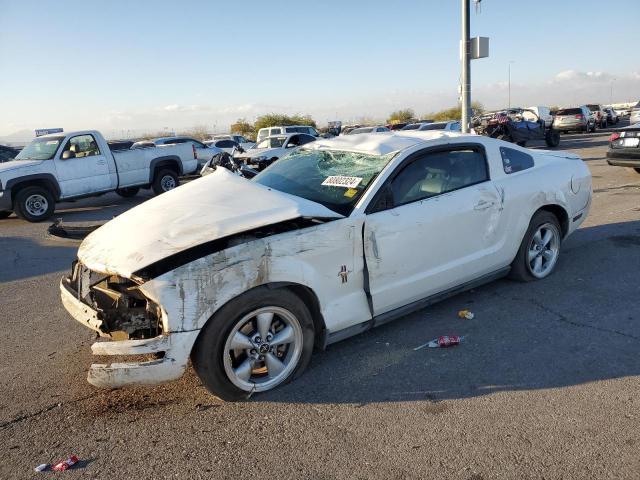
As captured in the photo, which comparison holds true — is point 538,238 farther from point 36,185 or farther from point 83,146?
point 83,146

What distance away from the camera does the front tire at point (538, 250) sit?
4.86 meters

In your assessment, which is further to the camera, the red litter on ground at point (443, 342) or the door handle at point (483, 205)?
the door handle at point (483, 205)

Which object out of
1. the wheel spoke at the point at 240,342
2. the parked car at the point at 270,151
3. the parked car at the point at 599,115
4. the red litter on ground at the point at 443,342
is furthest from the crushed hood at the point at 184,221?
the parked car at the point at 599,115

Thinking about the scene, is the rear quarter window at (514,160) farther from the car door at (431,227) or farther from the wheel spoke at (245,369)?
the wheel spoke at (245,369)

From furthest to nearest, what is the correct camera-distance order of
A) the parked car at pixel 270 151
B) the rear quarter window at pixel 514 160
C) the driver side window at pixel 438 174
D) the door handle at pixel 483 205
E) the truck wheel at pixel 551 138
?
the truck wheel at pixel 551 138, the parked car at pixel 270 151, the rear quarter window at pixel 514 160, the door handle at pixel 483 205, the driver side window at pixel 438 174

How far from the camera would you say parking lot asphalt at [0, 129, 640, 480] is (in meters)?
2.64

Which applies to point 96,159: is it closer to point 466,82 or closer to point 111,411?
point 466,82

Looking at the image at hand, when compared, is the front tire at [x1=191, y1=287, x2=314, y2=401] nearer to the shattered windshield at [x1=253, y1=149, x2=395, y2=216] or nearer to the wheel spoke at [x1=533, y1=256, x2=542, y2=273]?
the shattered windshield at [x1=253, y1=149, x2=395, y2=216]

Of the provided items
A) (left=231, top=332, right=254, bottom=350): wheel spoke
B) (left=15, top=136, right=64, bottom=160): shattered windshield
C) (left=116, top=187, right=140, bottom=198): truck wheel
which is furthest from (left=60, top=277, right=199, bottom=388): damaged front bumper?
(left=116, top=187, right=140, bottom=198): truck wheel

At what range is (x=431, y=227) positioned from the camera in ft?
13.0

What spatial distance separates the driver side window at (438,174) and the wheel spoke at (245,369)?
1.59m

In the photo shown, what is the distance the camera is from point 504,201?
4.54 metres

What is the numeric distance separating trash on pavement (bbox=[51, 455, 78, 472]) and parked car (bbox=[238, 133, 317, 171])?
38.7ft

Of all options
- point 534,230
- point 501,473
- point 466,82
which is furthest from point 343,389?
point 466,82
